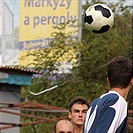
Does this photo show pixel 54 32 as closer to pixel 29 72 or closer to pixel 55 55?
pixel 55 55

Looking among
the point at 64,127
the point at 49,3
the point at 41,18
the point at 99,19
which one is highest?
the point at 49,3

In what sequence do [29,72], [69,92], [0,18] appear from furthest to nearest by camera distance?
[69,92] → [0,18] → [29,72]

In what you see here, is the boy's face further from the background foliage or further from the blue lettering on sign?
the blue lettering on sign

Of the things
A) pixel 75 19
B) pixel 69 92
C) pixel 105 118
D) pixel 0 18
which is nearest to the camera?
A: pixel 105 118

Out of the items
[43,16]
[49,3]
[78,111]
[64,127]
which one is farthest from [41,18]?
[64,127]

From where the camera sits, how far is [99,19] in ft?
34.3

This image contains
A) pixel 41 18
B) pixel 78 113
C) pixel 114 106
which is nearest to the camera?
pixel 114 106

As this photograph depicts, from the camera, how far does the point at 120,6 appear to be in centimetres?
2238

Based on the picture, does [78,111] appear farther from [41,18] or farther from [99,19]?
[41,18]

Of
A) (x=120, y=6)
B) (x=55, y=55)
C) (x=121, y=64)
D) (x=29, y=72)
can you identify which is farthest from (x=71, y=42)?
(x=121, y=64)

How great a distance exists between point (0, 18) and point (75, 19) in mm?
5603

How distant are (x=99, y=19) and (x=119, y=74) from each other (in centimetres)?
447

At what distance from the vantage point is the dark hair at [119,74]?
603cm

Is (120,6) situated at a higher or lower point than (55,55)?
higher
